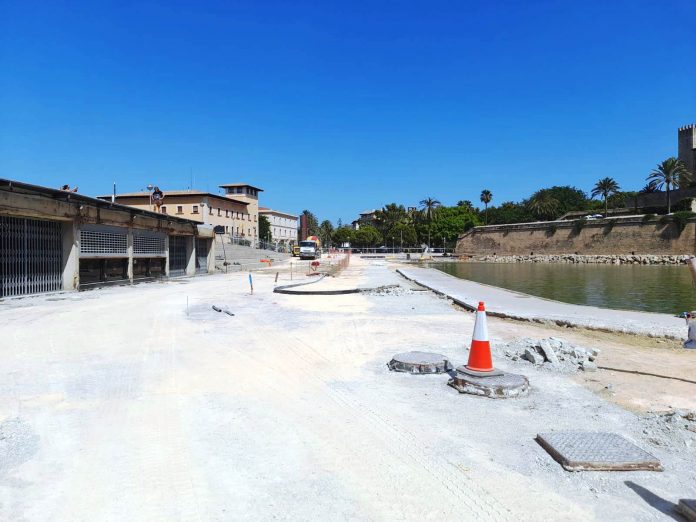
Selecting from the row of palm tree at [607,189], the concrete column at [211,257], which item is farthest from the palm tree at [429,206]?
the concrete column at [211,257]

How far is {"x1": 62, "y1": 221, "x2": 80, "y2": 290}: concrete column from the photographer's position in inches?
758

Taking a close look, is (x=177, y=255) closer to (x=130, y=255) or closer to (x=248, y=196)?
(x=130, y=255)

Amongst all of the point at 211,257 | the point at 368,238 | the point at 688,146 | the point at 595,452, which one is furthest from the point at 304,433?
the point at 368,238

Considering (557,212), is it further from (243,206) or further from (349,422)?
(349,422)

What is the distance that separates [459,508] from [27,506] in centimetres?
304

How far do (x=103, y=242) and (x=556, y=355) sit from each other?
20816 millimetres

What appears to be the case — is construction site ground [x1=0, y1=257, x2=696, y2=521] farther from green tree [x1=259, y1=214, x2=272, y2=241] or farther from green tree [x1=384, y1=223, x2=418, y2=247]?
green tree [x1=384, y1=223, x2=418, y2=247]

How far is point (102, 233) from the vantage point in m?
21.8

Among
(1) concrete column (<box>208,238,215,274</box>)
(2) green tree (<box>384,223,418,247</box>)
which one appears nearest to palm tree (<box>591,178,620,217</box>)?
(2) green tree (<box>384,223,418,247</box>)

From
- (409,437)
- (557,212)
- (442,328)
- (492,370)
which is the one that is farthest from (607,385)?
(557,212)

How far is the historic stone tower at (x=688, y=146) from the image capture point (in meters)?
84.2

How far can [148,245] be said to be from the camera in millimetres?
26406

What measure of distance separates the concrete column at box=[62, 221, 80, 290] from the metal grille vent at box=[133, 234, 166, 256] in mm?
5510

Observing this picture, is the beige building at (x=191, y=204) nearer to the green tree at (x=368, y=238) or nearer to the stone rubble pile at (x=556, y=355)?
the green tree at (x=368, y=238)
